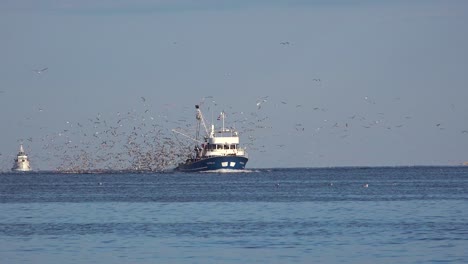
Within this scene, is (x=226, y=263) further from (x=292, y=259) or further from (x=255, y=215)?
(x=255, y=215)

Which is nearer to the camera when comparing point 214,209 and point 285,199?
point 214,209

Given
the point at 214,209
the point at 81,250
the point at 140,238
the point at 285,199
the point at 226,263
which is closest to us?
the point at 226,263

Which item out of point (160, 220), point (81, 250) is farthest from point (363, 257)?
point (160, 220)

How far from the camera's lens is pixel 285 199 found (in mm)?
95875

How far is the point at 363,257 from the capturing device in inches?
1767

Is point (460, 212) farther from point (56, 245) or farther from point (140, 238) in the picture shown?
point (56, 245)

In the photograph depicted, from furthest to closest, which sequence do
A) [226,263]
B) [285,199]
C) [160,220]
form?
[285,199] < [160,220] < [226,263]

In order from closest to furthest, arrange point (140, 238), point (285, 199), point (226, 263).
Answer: point (226, 263), point (140, 238), point (285, 199)

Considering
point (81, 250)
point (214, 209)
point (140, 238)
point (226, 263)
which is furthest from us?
point (214, 209)

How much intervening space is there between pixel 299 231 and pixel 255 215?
1403 centimetres

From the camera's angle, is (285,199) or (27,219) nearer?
(27,219)

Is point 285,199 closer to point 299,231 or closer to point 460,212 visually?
point 460,212

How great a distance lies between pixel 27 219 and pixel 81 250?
74.2ft

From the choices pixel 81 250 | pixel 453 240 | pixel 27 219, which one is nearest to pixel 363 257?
pixel 453 240
